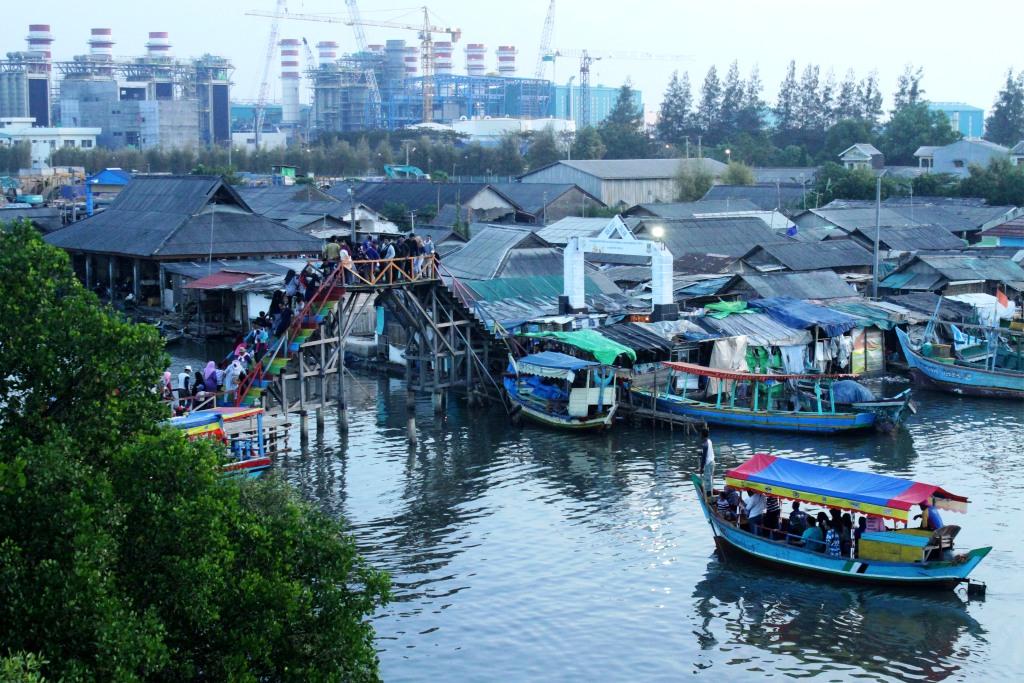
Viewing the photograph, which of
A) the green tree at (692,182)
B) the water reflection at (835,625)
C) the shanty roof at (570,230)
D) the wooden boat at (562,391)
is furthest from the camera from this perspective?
the green tree at (692,182)

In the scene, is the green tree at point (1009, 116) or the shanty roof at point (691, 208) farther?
the green tree at point (1009, 116)

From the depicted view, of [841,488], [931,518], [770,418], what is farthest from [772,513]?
[770,418]

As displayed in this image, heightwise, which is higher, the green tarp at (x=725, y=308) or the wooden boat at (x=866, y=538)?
the green tarp at (x=725, y=308)

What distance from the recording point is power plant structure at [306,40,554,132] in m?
179

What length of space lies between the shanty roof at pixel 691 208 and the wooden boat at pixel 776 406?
82.4 feet

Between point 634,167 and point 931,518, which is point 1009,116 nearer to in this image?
point 634,167

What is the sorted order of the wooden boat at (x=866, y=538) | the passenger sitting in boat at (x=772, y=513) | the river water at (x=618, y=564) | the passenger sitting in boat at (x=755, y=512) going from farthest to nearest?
1. the passenger sitting in boat at (x=772, y=513)
2. the passenger sitting in boat at (x=755, y=512)
3. the wooden boat at (x=866, y=538)
4. the river water at (x=618, y=564)

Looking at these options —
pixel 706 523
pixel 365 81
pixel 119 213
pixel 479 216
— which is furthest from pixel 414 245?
pixel 365 81

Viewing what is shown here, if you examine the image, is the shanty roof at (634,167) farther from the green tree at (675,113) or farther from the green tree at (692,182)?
the green tree at (675,113)

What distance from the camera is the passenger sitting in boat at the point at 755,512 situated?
20625 millimetres

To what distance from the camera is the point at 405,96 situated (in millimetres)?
187500

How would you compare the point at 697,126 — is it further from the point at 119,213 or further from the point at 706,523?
the point at 706,523

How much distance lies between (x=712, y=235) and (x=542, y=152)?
53211 mm

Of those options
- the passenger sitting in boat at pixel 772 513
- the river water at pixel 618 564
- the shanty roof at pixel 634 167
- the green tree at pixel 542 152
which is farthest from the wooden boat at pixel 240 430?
the green tree at pixel 542 152
